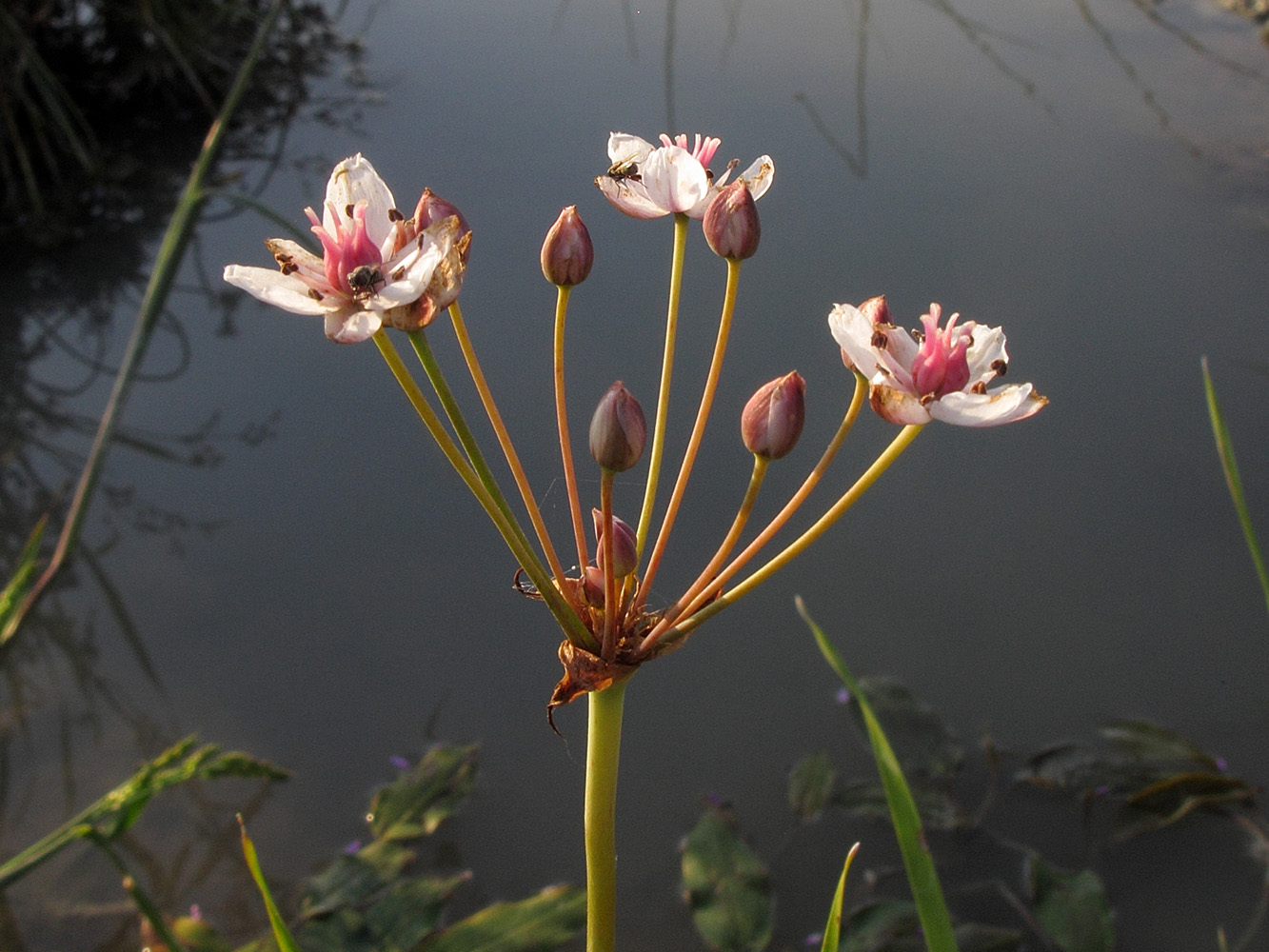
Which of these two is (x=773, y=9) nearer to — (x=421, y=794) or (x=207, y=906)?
(x=421, y=794)

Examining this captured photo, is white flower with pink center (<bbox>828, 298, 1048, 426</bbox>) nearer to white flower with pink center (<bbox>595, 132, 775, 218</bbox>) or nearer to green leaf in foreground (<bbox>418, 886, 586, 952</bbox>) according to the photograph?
white flower with pink center (<bbox>595, 132, 775, 218</bbox>)

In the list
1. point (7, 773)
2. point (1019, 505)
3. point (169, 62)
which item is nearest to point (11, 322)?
point (169, 62)

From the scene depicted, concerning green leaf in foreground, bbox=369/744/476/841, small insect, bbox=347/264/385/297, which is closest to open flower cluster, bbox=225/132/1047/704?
small insect, bbox=347/264/385/297

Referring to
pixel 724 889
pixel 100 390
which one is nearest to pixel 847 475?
pixel 724 889

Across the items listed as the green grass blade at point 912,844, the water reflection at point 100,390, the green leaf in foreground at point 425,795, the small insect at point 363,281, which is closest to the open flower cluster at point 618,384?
the small insect at point 363,281

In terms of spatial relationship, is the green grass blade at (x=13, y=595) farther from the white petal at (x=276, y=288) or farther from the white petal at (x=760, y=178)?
the white petal at (x=760, y=178)

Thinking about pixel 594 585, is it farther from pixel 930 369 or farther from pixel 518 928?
pixel 518 928
